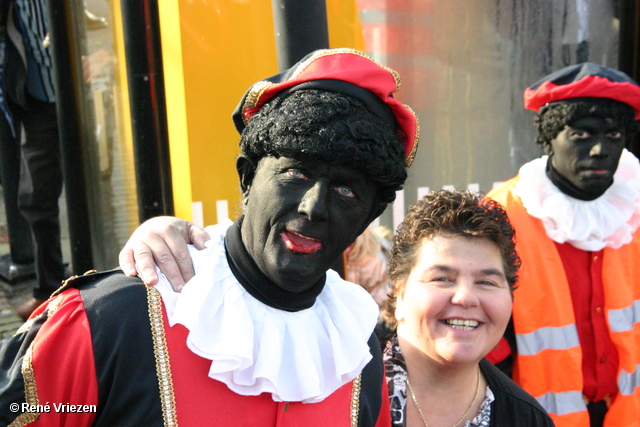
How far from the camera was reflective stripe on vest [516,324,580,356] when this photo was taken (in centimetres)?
248

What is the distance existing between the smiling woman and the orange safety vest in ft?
1.65

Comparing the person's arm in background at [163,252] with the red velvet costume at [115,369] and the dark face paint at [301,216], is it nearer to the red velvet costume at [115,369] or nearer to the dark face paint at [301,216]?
the red velvet costume at [115,369]

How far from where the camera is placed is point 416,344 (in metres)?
1.96

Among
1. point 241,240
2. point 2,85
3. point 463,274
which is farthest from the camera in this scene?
point 2,85

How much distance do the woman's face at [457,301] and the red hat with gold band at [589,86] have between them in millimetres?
1187

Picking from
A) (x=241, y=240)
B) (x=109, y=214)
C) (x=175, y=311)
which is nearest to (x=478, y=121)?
(x=109, y=214)

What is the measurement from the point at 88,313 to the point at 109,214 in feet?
7.25

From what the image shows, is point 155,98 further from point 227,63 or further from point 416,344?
point 416,344

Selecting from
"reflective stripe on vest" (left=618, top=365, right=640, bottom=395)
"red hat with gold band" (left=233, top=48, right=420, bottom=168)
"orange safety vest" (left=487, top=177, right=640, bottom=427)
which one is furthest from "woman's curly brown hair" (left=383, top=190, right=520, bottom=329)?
"reflective stripe on vest" (left=618, top=365, right=640, bottom=395)

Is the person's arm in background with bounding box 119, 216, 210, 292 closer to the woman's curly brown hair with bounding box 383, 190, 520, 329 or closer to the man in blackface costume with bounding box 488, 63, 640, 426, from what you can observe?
the woman's curly brown hair with bounding box 383, 190, 520, 329

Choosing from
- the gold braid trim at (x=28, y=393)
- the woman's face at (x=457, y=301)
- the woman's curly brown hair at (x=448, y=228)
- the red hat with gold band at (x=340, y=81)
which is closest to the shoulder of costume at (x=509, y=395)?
the woman's face at (x=457, y=301)

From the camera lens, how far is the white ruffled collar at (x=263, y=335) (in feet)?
4.08

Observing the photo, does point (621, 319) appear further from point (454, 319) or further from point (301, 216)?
point (301, 216)

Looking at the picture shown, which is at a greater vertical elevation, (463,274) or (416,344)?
(463,274)
